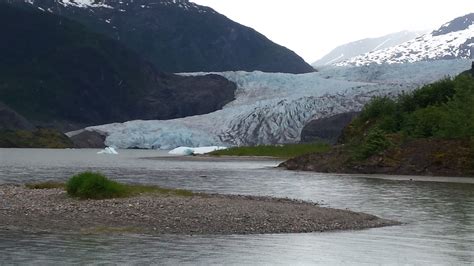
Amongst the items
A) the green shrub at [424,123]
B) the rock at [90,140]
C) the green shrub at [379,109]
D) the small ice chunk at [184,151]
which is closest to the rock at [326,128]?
the small ice chunk at [184,151]

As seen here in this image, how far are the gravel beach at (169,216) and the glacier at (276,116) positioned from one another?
9142cm

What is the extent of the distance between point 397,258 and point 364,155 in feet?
133

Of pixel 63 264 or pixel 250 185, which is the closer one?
pixel 63 264

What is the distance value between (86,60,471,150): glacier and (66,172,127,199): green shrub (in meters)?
90.5

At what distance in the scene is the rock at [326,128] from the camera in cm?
11575

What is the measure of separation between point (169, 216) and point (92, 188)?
4713mm

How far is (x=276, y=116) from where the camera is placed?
118 metres

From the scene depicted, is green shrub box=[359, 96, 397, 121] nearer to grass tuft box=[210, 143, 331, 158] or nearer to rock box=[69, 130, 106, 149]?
grass tuft box=[210, 143, 331, 158]

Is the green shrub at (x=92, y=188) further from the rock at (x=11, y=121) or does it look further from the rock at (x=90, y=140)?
the rock at (x=11, y=121)

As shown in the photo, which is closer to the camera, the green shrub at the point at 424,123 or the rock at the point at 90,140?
the green shrub at the point at 424,123

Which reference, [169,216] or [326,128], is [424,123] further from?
[326,128]

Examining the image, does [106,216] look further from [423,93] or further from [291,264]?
[423,93]

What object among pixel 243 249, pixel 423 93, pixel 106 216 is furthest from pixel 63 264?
pixel 423 93

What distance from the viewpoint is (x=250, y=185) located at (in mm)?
39656
